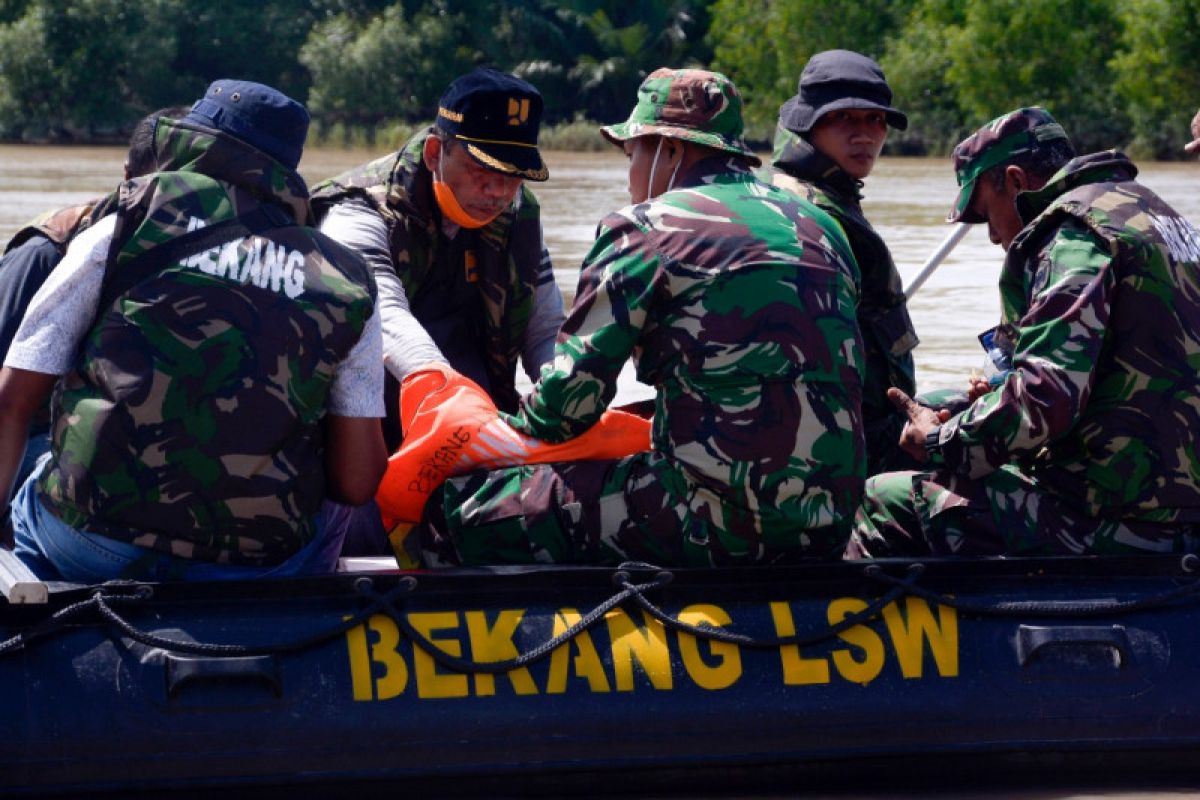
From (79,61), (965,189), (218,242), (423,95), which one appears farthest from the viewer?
(423,95)

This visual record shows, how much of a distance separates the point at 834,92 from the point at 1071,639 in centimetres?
158

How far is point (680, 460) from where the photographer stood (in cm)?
348

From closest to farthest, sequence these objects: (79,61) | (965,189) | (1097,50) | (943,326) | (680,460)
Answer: (680,460) < (965,189) < (943,326) < (1097,50) < (79,61)

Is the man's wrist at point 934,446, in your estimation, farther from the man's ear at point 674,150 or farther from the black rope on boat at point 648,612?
the man's ear at point 674,150

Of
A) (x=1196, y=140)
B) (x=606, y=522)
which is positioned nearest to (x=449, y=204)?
(x=606, y=522)

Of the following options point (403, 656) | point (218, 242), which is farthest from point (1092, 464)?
point (218, 242)

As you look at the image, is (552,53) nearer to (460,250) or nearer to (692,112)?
(460,250)

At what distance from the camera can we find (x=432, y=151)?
4.39 metres

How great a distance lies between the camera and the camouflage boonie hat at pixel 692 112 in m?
3.55

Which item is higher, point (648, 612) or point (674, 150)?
point (674, 150)

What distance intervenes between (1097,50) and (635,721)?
45.0 meters

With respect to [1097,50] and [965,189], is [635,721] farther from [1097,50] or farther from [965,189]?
[1097,50]

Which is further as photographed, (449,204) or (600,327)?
(449,204)

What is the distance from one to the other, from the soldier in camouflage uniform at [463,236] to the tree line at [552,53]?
4112cm
